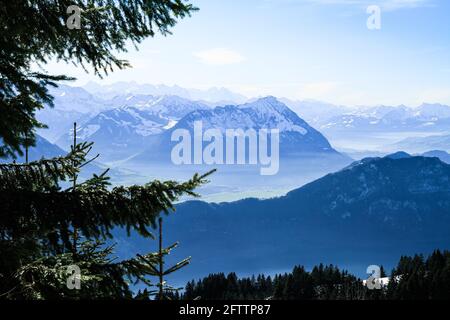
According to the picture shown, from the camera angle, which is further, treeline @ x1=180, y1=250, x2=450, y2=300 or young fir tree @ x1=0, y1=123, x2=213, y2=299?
treeline @ x1=180, y1=250, x2=450, y2=300

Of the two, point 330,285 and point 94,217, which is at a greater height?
point 94,217

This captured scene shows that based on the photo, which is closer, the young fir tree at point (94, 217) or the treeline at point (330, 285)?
the young fir tree at point (94, 217)

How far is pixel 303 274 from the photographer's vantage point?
6043 inches

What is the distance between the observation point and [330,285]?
6255 inches

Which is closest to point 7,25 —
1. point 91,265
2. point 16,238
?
point 16,238

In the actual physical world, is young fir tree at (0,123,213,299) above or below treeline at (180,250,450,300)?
above

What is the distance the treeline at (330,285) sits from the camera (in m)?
123

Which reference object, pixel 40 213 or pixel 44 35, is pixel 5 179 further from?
pixel 44 35

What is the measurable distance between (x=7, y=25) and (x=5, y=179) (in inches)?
102

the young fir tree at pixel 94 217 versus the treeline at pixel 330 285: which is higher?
the young fir tree at pixel 94 217

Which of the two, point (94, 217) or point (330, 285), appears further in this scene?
point (330, 285)

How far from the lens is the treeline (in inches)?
4845
